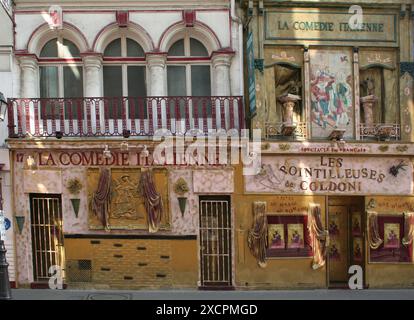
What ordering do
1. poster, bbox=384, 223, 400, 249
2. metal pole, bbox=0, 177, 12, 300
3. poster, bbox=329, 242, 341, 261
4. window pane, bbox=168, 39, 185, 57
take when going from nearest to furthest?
metal pole, bbox=0, 177, 12, 300, poster, bbox=384, 223, 400, 249, window pane, bbox=168, 39, 185, 57, poster, bbox=329, 242, 341, 261

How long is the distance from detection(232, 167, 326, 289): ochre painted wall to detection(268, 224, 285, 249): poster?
32 cm

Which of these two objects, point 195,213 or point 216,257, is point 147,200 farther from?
point 216,257

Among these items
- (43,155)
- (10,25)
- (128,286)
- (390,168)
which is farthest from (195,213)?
(10,25)

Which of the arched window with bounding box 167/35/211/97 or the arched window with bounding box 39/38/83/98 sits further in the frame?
the arched window with bounding box 167/35/211/97

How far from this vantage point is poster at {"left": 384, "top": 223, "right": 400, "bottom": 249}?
11258 mm

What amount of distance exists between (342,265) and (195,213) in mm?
3911

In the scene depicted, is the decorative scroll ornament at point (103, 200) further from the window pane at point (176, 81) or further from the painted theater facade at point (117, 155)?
the window pane at point (176, 81)

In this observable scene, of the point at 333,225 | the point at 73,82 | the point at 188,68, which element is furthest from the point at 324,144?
the point at 73,82

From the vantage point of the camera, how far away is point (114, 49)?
37.4 ft

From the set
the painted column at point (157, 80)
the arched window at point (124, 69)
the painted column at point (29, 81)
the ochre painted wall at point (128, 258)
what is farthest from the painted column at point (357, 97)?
the painted column at point (29, 81)

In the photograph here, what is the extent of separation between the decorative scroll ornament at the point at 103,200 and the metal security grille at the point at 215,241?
7.12 ft

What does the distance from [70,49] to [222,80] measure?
3707 millimetres

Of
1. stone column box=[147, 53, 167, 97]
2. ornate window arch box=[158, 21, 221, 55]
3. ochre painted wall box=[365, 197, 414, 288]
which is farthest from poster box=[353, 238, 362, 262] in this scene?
stone column box=[147, 53, 167, 97]

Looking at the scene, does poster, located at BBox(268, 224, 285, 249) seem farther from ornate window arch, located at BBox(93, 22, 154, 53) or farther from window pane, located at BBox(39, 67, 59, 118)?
window pane, located at BBox(39, 67, 59, 118)
